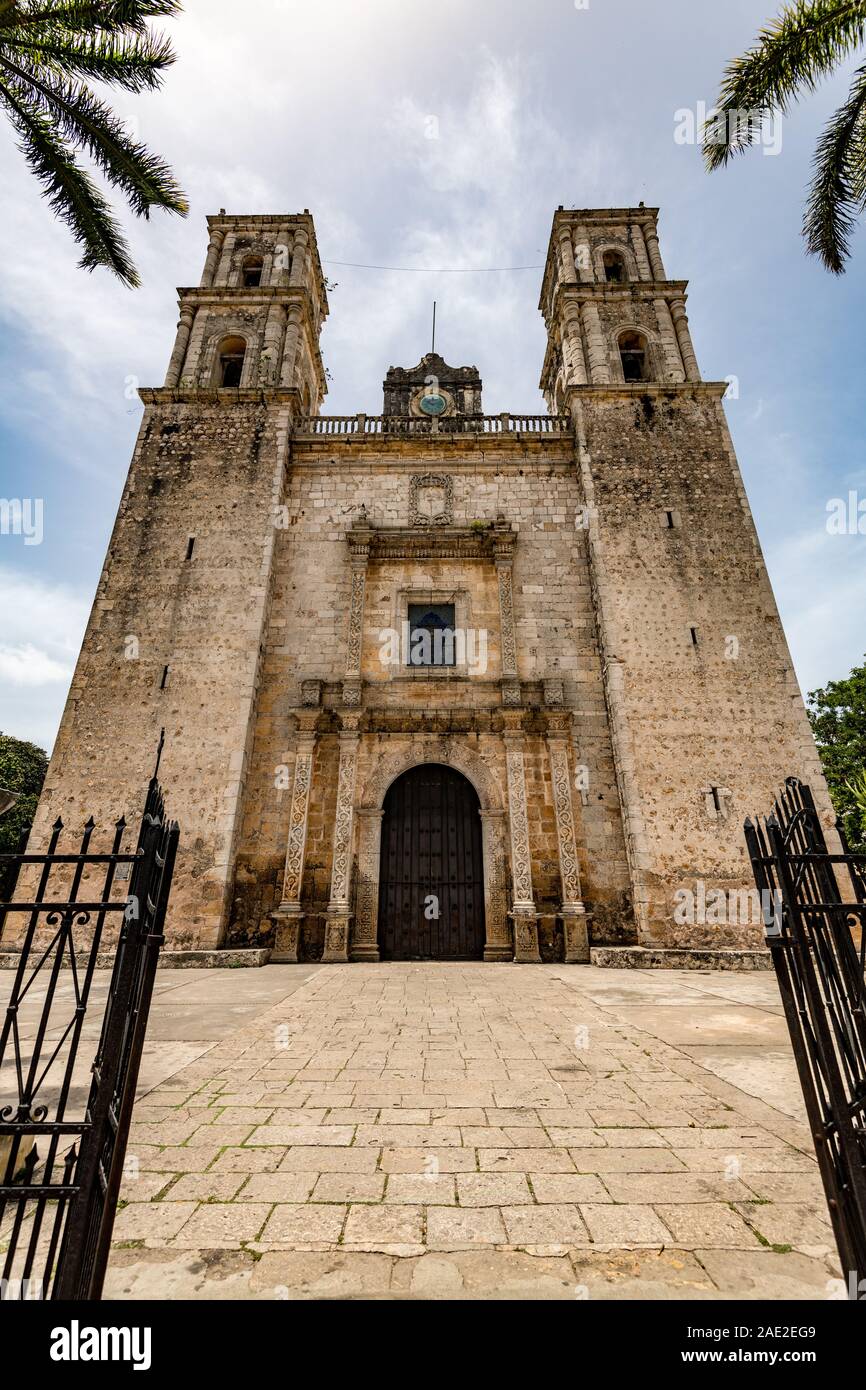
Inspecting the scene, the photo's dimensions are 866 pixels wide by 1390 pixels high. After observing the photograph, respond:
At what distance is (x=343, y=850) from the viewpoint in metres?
11.0

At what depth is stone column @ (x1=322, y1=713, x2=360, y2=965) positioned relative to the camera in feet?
34.0

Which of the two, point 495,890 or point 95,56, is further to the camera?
point 495,890

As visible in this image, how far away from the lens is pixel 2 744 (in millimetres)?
27516

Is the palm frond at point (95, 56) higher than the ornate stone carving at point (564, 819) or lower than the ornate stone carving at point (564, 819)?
higher

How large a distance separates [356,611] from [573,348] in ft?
29.8

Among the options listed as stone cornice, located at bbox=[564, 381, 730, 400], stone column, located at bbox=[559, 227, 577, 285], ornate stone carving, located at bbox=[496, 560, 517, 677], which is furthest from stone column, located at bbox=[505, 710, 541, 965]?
stone column, located at bbox=[559, 227, 577, 285]

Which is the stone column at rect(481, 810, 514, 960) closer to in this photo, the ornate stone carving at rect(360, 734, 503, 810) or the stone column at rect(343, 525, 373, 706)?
the ornate stone carving at rect(360, 734, 503, 810)

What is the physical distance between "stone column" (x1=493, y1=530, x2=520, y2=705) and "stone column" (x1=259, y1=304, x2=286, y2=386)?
7.20m

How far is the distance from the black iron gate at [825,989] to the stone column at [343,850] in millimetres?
8938

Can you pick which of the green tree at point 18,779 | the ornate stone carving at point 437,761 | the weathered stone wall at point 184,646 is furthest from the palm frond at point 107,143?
the green tree at point 18,779

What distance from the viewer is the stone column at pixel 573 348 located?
1493 centimetres

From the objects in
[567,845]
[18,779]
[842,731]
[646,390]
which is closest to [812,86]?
[646,390]

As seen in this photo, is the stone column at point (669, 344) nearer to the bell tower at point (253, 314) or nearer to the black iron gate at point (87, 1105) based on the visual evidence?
the bell tower at point (253, 314)

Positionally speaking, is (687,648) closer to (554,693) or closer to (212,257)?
(554,693)
